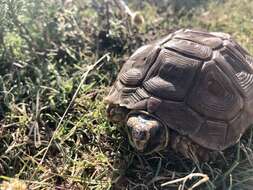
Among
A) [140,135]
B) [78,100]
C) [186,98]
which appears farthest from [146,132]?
[78,100]

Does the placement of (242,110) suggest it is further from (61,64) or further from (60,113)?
(61,64)

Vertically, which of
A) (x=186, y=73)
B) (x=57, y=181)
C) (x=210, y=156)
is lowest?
(x=57, y=181)

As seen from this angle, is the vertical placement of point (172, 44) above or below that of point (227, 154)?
above

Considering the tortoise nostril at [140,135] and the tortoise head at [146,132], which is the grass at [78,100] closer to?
the tortoise head at [146,132]

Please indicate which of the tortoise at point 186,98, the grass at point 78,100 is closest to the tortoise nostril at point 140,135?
the tortoise at point 186,98

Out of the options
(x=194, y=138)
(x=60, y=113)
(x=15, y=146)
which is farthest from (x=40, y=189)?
(x=194, y=138)

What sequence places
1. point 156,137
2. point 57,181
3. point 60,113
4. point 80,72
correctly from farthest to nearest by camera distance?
point 80,72 < point 60,113 < point 57,181 < point 156,137
